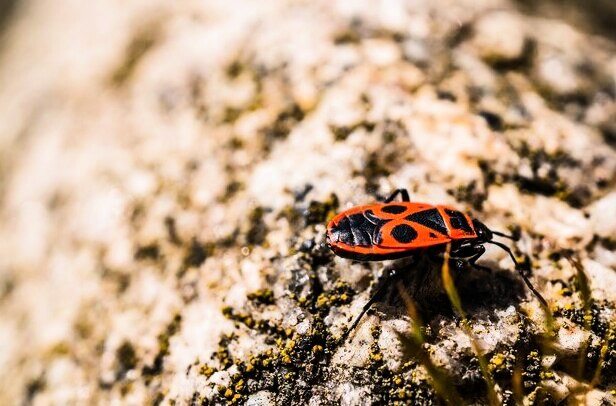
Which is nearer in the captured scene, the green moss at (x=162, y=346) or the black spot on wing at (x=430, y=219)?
the black spot on wing at (x=430, y=219)

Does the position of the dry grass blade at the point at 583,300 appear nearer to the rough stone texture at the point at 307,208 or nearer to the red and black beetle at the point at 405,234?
the rough stone texture at the point at 307,208

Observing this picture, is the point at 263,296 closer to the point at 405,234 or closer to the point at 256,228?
the point at 256,228

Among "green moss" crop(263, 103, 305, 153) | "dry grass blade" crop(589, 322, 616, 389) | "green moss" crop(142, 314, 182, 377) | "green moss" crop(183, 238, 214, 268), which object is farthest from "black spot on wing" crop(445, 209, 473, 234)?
"green moss" crop(142, 314, 182, 377)

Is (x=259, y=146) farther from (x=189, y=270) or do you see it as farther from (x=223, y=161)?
(x=189, y=270)

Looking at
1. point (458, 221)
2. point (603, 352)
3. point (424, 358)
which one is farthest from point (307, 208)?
point (603, 352)

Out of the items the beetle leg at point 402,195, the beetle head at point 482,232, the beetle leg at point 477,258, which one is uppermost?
the beetle leg at point 402,195

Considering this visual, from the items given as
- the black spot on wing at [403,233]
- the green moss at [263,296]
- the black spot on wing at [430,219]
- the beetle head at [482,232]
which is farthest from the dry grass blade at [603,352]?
the green moss at [263,296]

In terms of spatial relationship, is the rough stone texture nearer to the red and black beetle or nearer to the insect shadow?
the insect shadow

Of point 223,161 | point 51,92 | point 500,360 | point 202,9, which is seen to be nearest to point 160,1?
point 202,9
